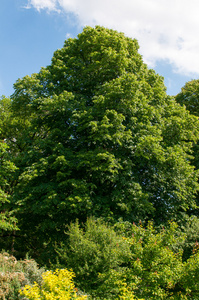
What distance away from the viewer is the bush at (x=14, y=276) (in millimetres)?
7500

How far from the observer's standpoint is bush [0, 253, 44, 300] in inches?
295

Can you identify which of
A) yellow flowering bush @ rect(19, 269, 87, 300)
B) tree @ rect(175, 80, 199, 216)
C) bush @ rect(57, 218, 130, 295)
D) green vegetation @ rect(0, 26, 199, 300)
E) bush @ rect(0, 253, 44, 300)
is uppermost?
tree @ rect(175, 80, 199, 216)

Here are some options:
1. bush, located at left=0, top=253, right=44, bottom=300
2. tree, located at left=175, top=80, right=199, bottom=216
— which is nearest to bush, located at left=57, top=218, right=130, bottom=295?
bush, located at left=0, top=253, right=44, bottom=300

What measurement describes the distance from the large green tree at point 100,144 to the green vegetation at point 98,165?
0.20ft

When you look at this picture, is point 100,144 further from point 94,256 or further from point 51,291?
point 51,291

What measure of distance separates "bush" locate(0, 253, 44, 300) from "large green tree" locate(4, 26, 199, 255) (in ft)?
11.6

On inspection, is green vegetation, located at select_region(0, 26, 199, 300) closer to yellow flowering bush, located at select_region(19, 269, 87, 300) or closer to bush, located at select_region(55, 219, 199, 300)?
bush, located at select_region(55, 219, 199, 300)

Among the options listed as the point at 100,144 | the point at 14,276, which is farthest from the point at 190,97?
the point at 14,276

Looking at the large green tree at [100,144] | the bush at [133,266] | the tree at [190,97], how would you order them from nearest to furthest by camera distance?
the bush at [133,266], the large green tree at [100,144], the tree at [190,97]

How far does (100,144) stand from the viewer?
1363cm

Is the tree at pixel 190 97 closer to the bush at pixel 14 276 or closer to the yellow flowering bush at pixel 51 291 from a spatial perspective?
the bush at pixel 14 276

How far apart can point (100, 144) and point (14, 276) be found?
7.73m

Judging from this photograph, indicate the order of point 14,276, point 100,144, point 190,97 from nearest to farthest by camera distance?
point 14,276 → point 100,144 → point 190,97

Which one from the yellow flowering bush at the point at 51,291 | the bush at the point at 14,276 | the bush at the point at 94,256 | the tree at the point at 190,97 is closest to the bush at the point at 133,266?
the bush at the point at 94,256
